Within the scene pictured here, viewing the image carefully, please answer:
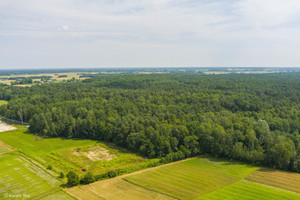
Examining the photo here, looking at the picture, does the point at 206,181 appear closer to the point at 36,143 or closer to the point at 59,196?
the point at 59,196

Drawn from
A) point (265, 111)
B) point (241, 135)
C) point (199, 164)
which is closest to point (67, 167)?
point (199, 164)

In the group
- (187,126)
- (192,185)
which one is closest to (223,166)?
(192,185)

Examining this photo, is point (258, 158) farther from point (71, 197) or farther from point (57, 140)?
point (57, 140)

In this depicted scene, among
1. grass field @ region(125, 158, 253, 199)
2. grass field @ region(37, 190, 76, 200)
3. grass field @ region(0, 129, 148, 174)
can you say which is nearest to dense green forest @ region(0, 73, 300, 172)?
grass field @ region(0, 129, 148, 174)

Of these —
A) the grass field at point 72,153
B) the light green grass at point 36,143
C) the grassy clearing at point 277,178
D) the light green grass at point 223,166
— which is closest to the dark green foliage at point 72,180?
the grass field at point 72,153

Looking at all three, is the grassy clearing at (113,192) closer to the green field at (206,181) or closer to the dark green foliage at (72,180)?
the dark green foliage at (72,180)
